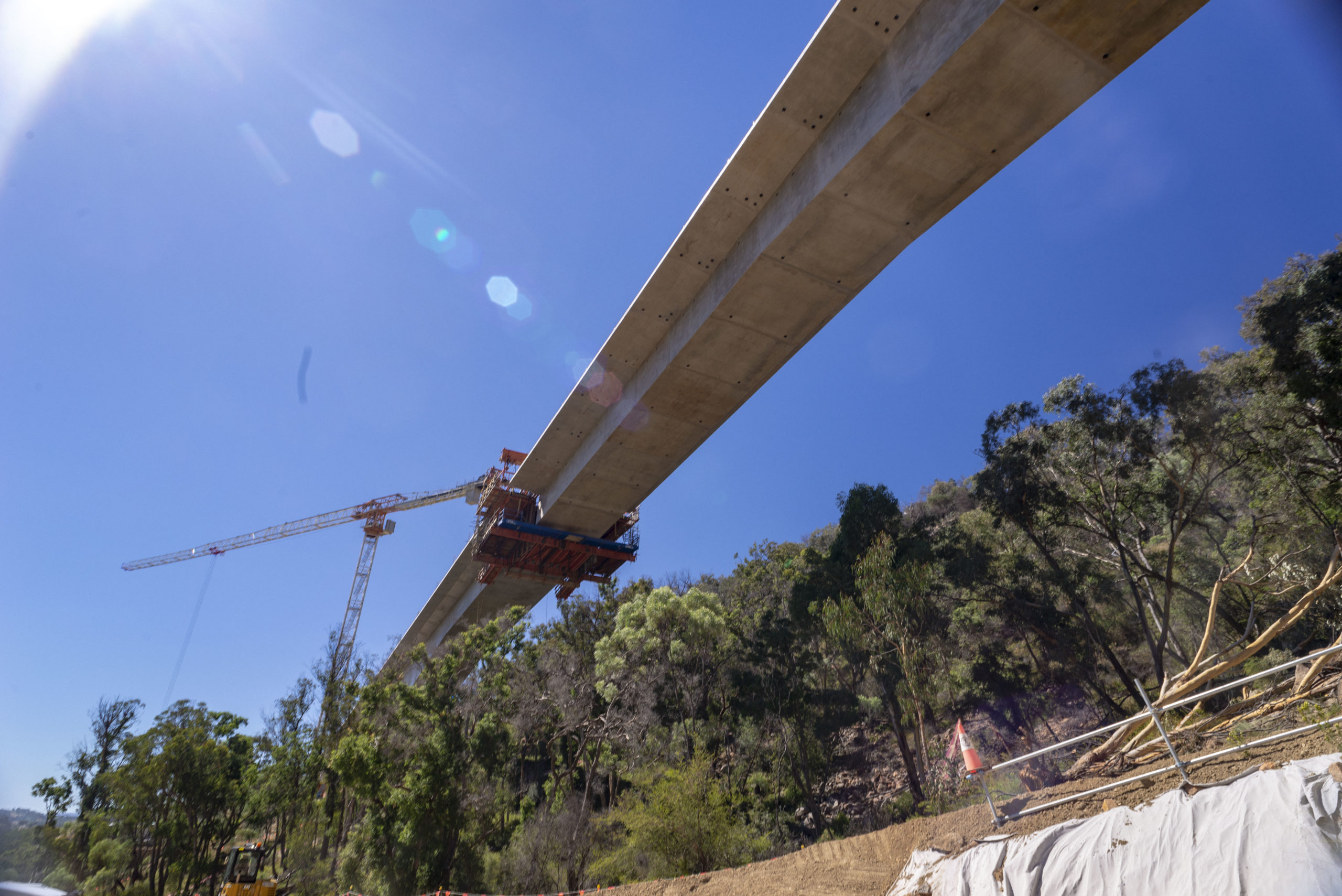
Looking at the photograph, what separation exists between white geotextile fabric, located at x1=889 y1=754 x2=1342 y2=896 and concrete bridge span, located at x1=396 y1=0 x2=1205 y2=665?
8868mm

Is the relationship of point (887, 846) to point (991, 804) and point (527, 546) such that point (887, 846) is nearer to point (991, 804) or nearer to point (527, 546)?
point (991, 804)

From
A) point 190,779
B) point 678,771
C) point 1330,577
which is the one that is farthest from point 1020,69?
point 190,779

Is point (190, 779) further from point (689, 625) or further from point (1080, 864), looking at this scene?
point (1080, 864)

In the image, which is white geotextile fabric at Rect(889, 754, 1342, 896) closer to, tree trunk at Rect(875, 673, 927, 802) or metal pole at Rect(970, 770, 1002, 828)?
metal pole at Rect(970, 770, 1002, 828)

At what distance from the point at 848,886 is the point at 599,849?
27.2ft

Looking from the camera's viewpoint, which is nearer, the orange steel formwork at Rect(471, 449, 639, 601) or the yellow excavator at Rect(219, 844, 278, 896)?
the yellow excavator at Rect(219, 844, 278, 896)

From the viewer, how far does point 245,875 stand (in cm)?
1105

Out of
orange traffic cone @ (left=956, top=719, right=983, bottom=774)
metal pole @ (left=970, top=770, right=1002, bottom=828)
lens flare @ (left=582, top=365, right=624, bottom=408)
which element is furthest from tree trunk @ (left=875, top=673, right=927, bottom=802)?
lens flare @ (left=582, top=365, right=624, bottom=408)

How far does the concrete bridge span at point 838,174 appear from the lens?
8.17 m

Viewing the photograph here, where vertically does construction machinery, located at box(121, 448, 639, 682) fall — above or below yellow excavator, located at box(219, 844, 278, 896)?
above

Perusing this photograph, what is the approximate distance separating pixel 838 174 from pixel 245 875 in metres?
17.1

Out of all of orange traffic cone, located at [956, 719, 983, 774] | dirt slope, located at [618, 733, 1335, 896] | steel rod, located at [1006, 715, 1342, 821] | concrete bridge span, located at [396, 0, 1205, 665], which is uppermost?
concrete bridge span, located at [396, 0, 1205, 665]

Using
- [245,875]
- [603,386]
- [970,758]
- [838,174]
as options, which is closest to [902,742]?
[970,758]

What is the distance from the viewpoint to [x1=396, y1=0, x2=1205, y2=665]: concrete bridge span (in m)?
8.17
